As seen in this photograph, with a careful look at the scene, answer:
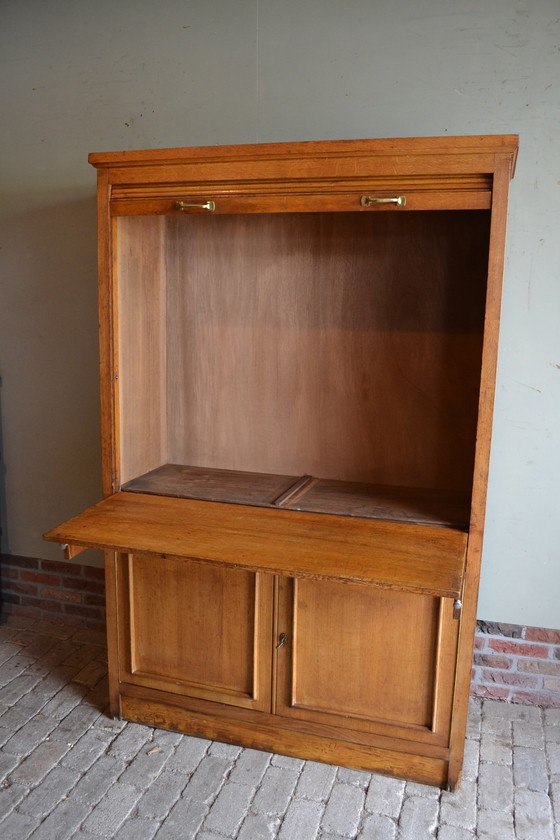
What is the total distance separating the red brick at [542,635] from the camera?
2762mm

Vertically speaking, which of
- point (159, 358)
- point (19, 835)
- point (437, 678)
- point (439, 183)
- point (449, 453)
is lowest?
point (19, 835)

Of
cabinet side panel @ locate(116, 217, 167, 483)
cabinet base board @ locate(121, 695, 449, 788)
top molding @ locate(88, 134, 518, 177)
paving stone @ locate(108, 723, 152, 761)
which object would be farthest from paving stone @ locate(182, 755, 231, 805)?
top molding @ locate(88, 134, 518, 177)

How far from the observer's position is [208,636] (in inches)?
98.9

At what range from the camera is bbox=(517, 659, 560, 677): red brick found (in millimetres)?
2783

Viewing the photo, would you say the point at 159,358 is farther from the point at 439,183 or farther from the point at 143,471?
the point at 439,183

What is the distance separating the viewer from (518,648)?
111 inches

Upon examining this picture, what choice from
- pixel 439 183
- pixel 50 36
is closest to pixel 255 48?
pixel 50 36

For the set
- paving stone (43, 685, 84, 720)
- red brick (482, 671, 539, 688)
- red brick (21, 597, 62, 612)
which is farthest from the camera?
red brick (21, 597, 62, 612)

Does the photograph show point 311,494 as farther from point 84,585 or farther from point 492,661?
point 84,585

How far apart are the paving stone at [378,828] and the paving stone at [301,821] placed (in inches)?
5.8

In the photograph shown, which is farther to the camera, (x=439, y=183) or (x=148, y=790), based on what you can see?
(x=148, y=790)

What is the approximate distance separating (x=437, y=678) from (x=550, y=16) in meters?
2.34

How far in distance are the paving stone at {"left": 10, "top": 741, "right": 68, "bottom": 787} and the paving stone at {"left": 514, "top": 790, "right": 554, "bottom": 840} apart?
158 cm

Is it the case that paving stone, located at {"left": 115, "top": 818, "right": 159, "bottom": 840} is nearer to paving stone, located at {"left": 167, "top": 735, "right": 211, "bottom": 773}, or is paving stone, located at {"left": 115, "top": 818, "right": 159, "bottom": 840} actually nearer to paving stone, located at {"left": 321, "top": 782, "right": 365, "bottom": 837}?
paving stone, located at {"left": 167, "top": 735, "right": 211, "bottom": 773}
